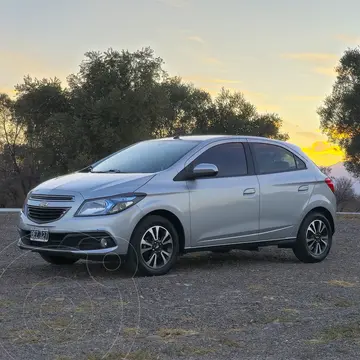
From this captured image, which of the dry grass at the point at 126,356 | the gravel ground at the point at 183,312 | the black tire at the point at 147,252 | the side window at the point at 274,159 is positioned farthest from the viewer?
the side window at the point at 274,159

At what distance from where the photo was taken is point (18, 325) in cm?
554

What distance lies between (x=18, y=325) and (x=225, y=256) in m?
5.31

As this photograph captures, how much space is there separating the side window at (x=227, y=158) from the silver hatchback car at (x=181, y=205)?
2 cm

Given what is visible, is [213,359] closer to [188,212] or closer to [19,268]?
[188,212]

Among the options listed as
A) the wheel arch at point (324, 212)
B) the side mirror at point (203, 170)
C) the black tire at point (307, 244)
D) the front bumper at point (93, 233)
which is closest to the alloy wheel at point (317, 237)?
the black tire at point (307, 244)

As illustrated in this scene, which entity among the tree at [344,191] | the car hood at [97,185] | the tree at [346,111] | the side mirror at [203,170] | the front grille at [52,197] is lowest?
the tree at [344,191]

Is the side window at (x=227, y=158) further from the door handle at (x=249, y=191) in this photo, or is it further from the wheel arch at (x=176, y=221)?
the wheel arch at (x=176, y=221)

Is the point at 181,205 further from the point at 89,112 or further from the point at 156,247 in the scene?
the point at 89,112

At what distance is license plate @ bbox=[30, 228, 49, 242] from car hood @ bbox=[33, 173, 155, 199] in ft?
1.51

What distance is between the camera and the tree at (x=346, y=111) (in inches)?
1826

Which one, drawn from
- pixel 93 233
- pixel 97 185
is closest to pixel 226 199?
pixel 97 185

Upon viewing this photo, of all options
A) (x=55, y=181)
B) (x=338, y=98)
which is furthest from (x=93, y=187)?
(x=338, y=98)

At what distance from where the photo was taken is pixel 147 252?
8070 millimetres

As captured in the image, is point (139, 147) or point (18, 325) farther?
point (139, 147)
